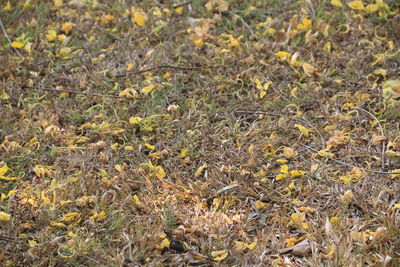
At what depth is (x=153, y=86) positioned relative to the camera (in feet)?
11.6

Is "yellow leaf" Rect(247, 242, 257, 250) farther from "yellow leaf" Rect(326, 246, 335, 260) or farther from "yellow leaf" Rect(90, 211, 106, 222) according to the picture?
"yellow leaf" Rect(90, 211, 106, 222)

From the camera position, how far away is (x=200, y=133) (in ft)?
10.6

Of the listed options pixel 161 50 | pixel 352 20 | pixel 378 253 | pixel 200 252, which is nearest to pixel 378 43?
pixel 352 20

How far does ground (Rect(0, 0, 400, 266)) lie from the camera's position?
2.57m

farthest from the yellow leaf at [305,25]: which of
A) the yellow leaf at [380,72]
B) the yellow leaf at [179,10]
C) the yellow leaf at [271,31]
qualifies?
the yellow leaf at [179,10]

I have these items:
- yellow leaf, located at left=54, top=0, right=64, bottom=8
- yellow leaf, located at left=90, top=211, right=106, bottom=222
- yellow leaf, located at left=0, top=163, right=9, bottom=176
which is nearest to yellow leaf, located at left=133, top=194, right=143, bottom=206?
yellow leaf, located at left=90, top=211, right=106, bottom=222

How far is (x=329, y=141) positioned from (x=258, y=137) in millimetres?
394

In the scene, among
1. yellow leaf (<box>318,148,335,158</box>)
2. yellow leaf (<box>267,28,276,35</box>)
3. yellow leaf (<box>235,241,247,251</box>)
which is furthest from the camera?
yellow leaf (<box>267,28,276,35</box>)

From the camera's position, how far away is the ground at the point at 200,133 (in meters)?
2.57

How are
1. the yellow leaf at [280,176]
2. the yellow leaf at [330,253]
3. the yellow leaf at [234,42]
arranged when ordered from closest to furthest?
the yellow leaf at [330,253] < the yellow leaf at [280,176] < the yellow leaf at [234,42]

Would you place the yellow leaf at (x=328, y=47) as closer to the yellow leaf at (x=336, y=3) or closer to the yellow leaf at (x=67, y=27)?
the yellow leaf at (x=336, y=3)

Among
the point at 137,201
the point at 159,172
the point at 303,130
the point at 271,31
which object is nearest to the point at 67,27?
the point at 271,31

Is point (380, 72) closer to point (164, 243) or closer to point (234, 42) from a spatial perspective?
point (234, 42)

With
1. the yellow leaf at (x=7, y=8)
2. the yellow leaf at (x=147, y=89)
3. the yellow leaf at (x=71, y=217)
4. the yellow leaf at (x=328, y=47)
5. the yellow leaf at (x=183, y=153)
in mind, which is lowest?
the yellow leaf at (x=183, y=153)
